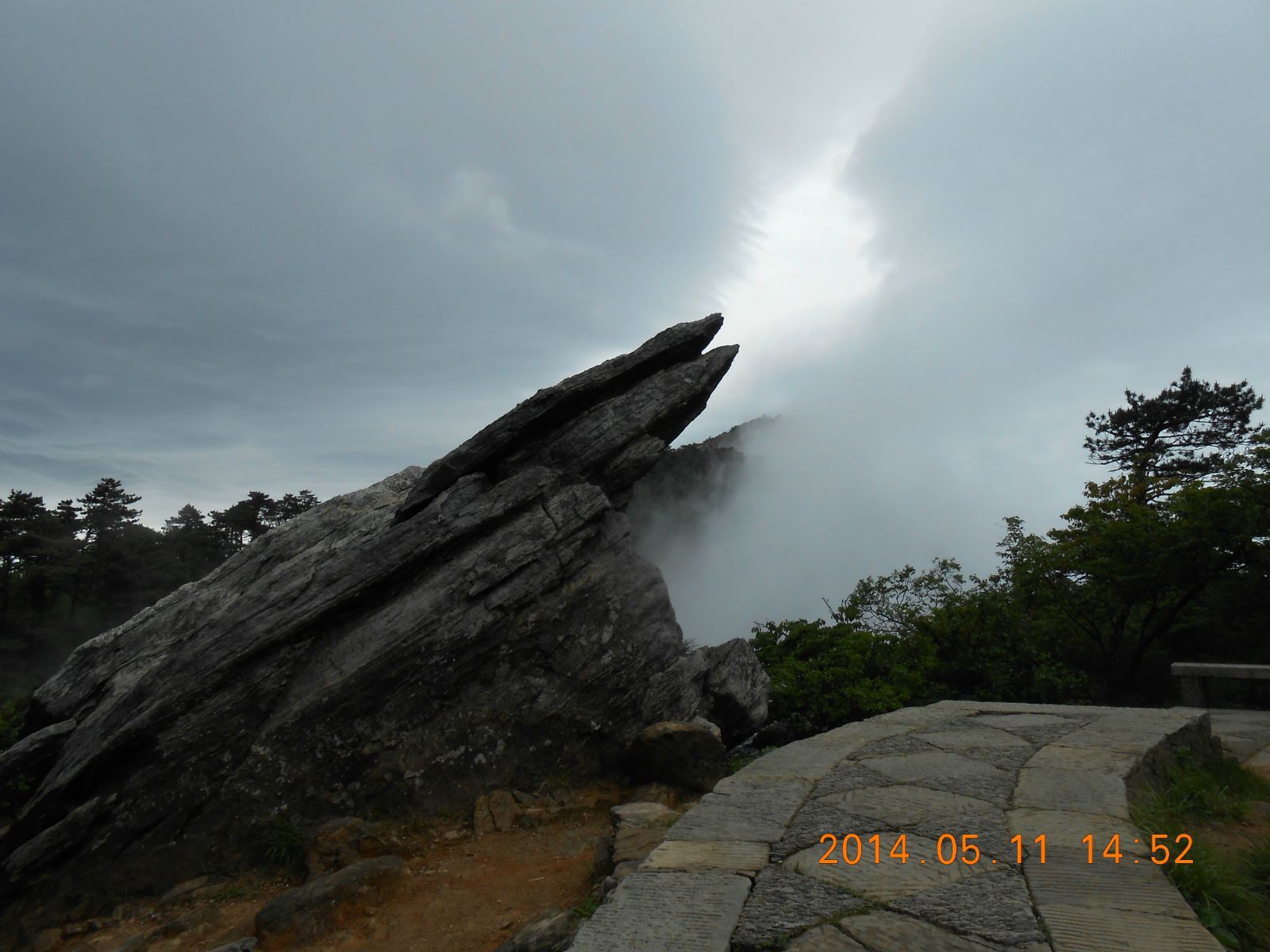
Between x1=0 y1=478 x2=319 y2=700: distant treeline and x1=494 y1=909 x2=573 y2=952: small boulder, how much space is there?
88.6 feet

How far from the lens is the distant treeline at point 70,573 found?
26.9 meters

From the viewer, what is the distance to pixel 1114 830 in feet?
11.3

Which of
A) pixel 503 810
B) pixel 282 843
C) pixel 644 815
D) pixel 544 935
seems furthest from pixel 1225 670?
pixel 282 843

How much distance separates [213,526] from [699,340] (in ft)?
115

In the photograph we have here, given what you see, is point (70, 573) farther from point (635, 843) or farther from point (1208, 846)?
point (1208, 846)

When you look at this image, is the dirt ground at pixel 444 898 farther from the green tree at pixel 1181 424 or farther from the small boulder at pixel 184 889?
the green tree at pixel 1181 424

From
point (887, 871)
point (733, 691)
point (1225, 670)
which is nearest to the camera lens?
point (887, 871)

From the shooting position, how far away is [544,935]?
4.10 meters

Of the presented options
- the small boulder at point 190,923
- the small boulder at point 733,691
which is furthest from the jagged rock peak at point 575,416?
the small boulder at point 190,923

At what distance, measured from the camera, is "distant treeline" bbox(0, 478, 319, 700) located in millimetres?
26875
